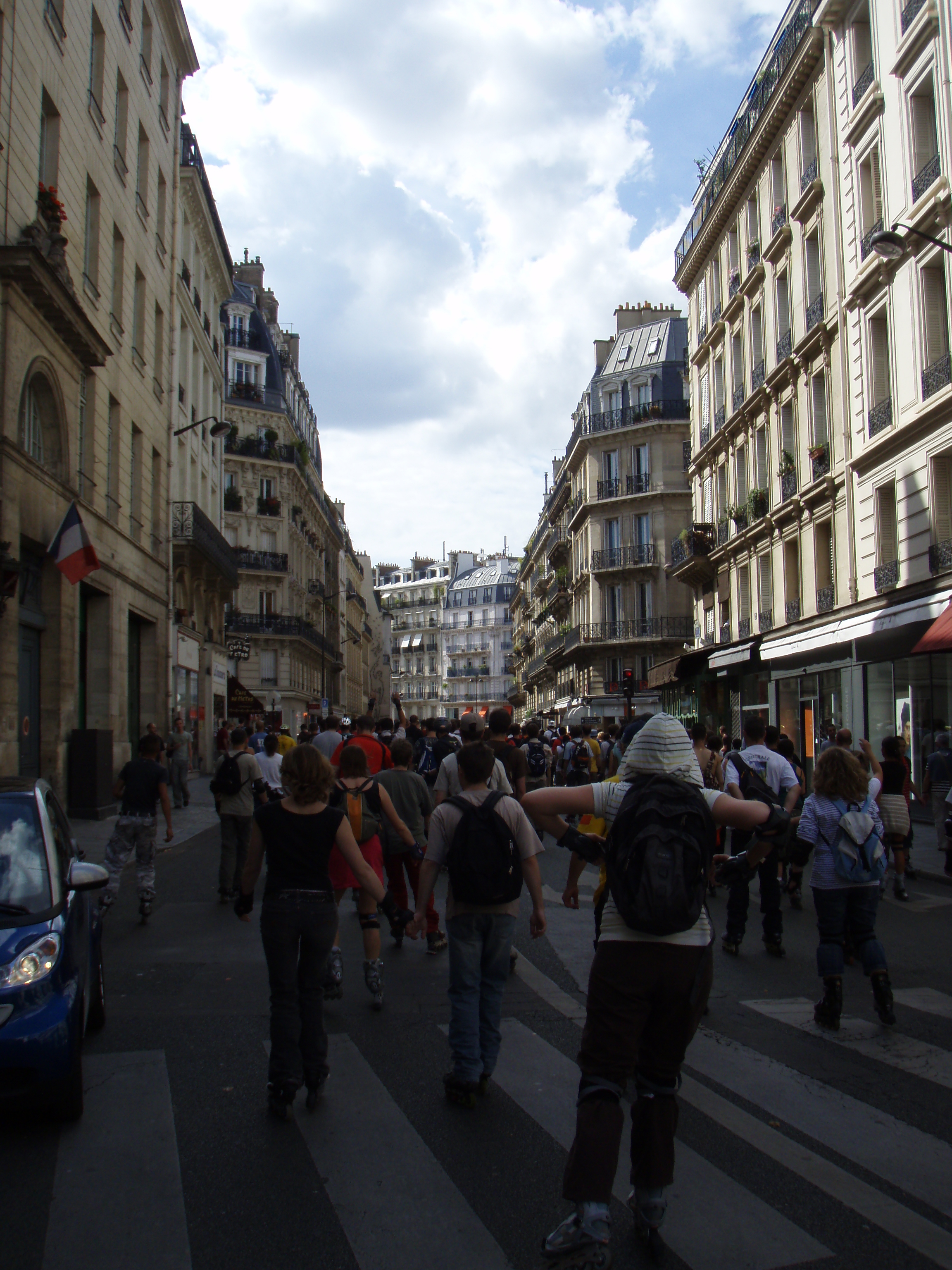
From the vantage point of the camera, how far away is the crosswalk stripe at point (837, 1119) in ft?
12.8

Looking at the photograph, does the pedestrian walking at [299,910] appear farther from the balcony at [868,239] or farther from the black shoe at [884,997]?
the balcony at [868,239]

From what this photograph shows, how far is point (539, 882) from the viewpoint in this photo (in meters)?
4.88

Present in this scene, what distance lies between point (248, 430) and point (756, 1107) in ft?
158

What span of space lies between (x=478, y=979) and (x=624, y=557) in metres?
43.7

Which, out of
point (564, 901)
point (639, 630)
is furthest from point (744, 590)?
point (564, 901)

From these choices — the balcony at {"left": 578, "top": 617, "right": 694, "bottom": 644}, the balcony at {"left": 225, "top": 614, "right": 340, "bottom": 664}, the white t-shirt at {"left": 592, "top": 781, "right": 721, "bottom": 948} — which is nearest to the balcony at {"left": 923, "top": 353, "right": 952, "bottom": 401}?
the white t-shirt at {"left": 592, "top": 781, "right": 721, "bottom": 948}

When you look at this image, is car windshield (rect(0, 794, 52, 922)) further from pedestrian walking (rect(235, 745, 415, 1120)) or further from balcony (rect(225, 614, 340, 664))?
balcony (rect(225, 614, 340, 664))

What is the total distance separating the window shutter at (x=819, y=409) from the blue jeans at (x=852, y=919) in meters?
19.1

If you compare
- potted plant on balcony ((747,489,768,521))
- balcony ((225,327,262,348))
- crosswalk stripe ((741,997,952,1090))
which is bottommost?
crosswalk stripe ((741,997,952,1090))

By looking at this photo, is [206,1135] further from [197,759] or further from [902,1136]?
[197,759]

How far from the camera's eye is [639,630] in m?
47.2

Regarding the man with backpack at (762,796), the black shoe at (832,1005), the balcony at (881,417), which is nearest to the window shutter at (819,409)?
the balcony at (881,417)

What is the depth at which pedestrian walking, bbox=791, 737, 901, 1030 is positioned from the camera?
19.4 ft

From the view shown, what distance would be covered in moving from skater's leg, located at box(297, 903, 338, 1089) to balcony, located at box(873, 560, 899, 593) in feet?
56.1
